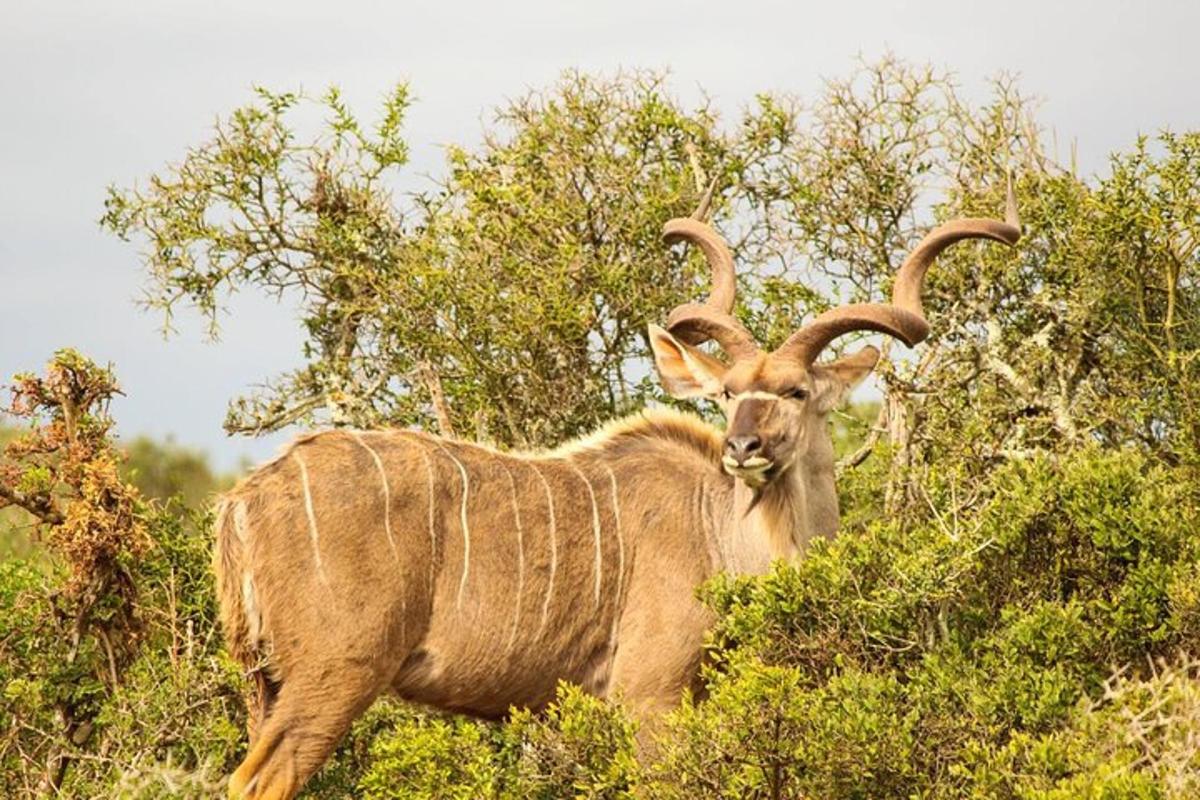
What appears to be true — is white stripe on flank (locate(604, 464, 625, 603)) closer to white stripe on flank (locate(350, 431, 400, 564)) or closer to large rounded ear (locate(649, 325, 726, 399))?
large rounded ear (locate(649, 325, 726, 399))

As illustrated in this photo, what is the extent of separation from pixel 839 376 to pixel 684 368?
47 centimetres

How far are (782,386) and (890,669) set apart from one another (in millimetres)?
1000

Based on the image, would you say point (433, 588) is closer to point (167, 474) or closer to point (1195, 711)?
point (1195, 711)

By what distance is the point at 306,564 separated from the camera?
482cm

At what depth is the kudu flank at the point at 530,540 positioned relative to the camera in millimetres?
4809

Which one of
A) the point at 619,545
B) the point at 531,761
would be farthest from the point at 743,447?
the point at 531,761

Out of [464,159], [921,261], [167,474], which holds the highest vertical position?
[464,159]

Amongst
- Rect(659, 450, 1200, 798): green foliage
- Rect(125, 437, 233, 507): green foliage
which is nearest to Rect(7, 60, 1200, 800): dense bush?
Rect(659, 450, 1200, 798): green foliage

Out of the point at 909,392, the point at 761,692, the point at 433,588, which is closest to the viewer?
the point at 761,692

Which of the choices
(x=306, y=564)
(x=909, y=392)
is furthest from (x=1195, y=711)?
(x=909, y=392)

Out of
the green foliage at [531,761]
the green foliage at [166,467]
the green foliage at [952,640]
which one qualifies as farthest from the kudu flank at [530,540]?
the green foliage at [166,467]

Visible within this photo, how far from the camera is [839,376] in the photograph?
5.55 meters

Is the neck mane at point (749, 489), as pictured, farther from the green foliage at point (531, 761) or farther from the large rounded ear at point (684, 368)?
the green foliage at point (531, 761)

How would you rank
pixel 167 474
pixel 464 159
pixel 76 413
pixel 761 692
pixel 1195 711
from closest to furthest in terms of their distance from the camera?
pixel 1195 711 → pixel 761 692 → pixel 76 413 → pixel 464 159 → pixel 167 474
